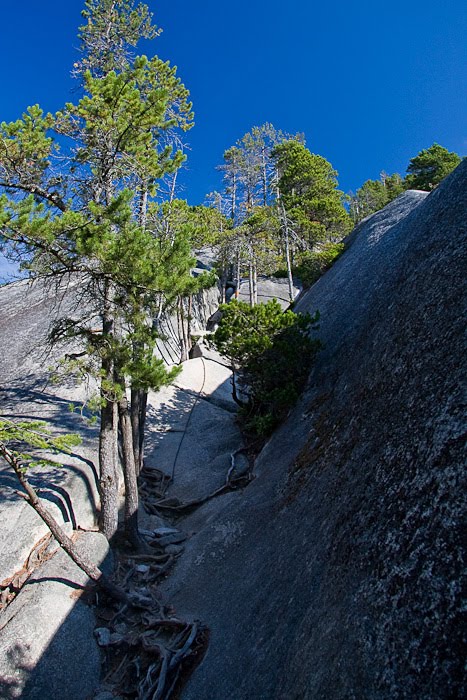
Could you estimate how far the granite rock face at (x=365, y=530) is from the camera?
303 cm

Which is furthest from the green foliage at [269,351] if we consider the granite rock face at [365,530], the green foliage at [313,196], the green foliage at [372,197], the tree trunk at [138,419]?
the green foliage at [372,197]

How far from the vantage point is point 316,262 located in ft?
82.5

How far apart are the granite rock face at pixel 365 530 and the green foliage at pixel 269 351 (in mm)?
1278

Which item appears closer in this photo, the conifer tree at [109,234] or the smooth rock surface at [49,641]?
the smooth rock surface at [49,641]

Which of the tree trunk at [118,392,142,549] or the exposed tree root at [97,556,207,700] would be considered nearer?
the exposed tree root at [97,556,207,700]

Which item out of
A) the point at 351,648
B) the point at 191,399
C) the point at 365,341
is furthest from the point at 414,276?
the point at 191,399

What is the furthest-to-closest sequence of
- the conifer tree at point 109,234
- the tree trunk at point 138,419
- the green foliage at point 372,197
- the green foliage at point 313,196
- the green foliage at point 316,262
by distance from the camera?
1. the green foliage at point 372,197
2. the green foliage at point 313,196
3. the green foliage at point 316,262
4. the tree trunk at point 138,419
5. the conifer tree at point 109,234

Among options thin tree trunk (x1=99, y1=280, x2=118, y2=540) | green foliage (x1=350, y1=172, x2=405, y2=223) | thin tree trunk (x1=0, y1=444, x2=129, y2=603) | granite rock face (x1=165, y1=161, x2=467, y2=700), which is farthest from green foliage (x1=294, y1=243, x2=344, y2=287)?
thin tree trunk (x1=0, y1=444, x2=129, y2=603)

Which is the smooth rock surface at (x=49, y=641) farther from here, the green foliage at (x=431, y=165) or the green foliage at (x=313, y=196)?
the green foliage at (x=431, y=165)

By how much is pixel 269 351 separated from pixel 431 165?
3300cm

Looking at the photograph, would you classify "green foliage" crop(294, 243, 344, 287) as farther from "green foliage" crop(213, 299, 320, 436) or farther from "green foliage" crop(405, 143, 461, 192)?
"green foliage" crop(405, 143, 461, 192)

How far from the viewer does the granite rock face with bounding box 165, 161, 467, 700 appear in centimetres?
303

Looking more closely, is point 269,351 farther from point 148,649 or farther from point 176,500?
point 148,649

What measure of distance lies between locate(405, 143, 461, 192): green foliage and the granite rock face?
29147 millimetres
